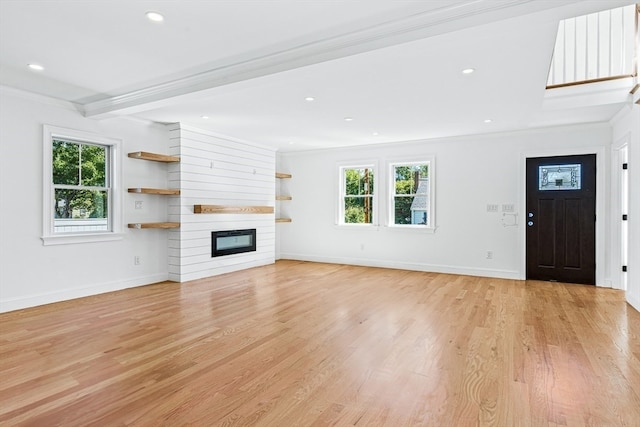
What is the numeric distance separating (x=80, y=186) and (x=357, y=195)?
4.92 meters

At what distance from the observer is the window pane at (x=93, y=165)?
4836 mm

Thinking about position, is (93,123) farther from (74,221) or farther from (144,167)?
(74,221)

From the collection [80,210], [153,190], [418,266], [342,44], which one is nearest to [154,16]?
[342,44]

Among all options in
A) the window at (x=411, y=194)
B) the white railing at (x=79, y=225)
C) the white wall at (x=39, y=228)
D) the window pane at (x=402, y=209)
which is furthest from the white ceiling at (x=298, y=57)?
the window pane at (x=402, y=209)

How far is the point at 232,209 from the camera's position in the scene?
6.40 m

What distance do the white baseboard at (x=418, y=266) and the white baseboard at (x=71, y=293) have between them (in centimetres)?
331

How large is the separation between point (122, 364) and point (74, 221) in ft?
9.47

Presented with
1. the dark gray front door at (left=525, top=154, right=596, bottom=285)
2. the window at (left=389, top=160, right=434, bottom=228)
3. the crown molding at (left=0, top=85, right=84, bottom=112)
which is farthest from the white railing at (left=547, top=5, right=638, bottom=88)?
the crown molding at (left=0, top=85, right=84, bottom=112)

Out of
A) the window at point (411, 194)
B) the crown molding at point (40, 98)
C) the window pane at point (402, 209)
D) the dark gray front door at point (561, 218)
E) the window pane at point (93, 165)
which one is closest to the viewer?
the crown molding at point (40, 98)

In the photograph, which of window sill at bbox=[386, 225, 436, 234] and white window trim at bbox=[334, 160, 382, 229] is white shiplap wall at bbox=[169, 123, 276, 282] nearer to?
white window trim at bbox=[334, 160, 382, 229]

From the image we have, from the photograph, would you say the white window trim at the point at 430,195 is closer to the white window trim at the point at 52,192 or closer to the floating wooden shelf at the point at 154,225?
the floating wooden shelf at the point at 154,225

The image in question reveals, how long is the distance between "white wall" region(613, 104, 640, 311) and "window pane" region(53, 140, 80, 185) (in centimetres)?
699

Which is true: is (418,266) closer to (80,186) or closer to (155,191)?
(155,191)

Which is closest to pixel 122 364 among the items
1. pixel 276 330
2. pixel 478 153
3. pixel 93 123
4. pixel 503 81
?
pixel 276 330
